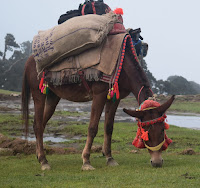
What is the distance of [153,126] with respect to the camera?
5.53 meters

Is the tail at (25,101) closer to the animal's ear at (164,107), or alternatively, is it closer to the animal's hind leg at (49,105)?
the animal's hind leg at (49,105)

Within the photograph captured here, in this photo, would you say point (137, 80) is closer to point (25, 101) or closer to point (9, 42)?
point (25, 101)

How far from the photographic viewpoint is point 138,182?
14.7 ft

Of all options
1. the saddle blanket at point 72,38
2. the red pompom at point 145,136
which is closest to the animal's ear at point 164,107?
the red pompom at point 145,136

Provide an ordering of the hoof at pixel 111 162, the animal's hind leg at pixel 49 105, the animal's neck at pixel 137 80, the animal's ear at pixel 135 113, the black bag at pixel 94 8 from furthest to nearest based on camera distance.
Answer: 1. the animal's hind leg at pixel 49 105
2. the black bag at pixel 94 8
3. the hoof at pixel 111 162
4. the animal's neck at pixel 137 80
5. the animal's ear at pixel 135 113

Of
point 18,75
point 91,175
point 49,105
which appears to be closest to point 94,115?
point 91,175

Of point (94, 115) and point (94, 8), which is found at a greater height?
point (94, 8)

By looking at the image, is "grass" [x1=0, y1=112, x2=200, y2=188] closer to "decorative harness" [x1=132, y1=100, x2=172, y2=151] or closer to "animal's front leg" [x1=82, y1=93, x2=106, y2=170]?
"animal's front leg" [x1=82, y1=93, x2=106, y2=170]

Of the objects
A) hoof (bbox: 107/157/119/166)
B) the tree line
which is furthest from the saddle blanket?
the tree line

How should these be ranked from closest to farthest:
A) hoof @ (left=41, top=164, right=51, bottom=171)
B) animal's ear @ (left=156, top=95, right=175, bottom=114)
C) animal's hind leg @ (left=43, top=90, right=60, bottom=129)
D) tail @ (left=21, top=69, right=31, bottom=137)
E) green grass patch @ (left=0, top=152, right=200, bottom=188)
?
1. green grass patch @ (left=0, top=152, right=200, bottom=188)
2. animal's ear @ (left=156, top=95, right=175, bottom=114)
3. hoof @ (left=41, top=164, right=51, bottom=171)
4. tail @ (left=21, top=69, right=31, bottom=137)
5. animal's hind leg @ (left=43, top=90, right=60, bottom=129)

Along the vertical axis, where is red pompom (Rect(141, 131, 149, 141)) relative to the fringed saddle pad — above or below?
below

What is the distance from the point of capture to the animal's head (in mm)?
5492

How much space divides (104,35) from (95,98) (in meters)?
1.25

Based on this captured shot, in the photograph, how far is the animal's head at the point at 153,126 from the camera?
5492 millimetres
